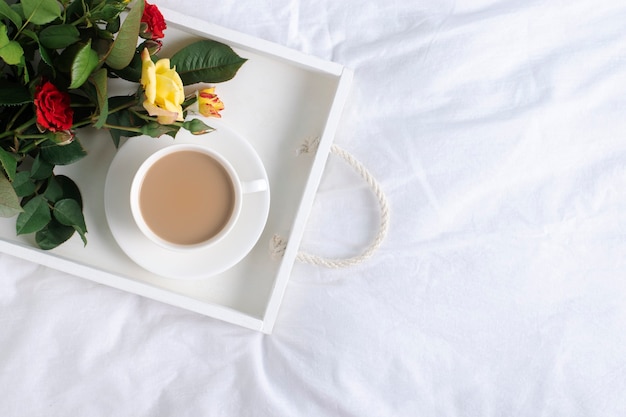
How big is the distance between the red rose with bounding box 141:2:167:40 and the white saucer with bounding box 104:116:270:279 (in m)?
0.13

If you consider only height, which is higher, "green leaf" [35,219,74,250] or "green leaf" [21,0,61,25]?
"green leaf" [21,0,61,25]

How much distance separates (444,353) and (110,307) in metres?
0.42

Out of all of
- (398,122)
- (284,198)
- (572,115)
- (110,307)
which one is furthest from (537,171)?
(110,307)

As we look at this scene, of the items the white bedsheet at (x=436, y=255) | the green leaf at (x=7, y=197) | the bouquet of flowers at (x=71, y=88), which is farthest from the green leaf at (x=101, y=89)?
the white bedsheet at (x=436, y=255)

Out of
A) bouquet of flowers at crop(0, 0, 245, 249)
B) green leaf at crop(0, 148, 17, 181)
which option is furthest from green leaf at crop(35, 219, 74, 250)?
green leaf at crop(0, 148, 17, 181)

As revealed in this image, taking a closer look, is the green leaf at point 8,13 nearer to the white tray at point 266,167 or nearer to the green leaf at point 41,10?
the green leaf at point 41,10

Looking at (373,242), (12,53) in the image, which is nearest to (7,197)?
(12,53)

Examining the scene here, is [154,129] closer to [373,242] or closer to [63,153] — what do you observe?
[63,153]

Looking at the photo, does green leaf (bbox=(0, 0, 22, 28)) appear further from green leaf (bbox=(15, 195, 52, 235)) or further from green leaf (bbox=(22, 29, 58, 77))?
green leaf (bbox=(15, 195, 52, 235))

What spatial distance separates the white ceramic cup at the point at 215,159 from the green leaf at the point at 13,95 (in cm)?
13

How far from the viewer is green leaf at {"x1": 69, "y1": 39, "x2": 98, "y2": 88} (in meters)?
0.53

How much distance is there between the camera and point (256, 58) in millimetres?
722

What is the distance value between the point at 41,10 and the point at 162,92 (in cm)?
12

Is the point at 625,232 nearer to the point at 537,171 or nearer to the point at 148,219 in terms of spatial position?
the point at 537,171
